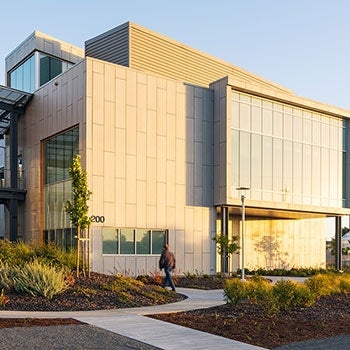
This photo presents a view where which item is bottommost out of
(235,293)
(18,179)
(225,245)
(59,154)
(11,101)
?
(225,245)

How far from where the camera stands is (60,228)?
2761 centimetres

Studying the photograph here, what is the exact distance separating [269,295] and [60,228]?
1675 centimetres

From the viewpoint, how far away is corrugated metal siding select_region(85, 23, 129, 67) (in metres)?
31.2

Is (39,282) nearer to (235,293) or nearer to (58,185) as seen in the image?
(235,293)

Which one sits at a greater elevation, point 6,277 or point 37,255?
point 37,255

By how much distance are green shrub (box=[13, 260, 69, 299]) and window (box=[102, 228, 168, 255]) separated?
11091mm

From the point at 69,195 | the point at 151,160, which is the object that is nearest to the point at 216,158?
the point at 151,160

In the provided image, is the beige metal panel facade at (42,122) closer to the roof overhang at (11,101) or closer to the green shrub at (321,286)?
the roof overhang at (11,101)

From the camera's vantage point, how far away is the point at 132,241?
26750 millimetres

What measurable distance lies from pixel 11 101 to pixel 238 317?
22.9 m

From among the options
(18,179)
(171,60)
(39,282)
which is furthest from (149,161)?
(39,282)

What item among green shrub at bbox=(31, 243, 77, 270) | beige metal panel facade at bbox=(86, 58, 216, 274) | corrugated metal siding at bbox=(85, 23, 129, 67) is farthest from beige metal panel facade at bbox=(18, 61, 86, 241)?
green shrub at bbox=(31, 243, 77, 270)

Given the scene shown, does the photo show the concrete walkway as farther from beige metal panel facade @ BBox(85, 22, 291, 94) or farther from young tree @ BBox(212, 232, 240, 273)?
beige metal panel facade @ BBox(85, 22, 291, 94)

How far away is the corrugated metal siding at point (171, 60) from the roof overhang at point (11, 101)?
617 centimetres
